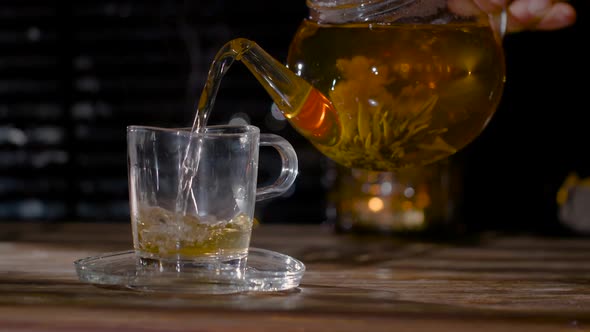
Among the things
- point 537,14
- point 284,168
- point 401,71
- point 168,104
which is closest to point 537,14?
point 537,14

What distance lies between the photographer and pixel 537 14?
92cm

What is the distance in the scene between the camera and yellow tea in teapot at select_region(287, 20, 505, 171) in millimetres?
771

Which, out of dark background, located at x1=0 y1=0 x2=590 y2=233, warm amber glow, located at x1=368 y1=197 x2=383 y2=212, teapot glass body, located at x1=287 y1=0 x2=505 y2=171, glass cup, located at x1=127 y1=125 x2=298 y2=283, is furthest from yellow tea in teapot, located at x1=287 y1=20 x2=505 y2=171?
dark background, located at x1=0 y1=0 x2=590 y2=233

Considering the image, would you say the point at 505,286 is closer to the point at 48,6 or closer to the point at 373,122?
the point at 373,122

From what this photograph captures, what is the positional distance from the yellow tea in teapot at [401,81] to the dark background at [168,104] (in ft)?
2.10

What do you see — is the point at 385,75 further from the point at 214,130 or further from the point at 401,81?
the point at 214,130

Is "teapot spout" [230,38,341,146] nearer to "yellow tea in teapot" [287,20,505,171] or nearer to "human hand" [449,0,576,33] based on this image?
"yellow tea in teapot" [287,20,505,171]

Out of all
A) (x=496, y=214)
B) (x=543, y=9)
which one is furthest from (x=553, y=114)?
(x=543, y=9)

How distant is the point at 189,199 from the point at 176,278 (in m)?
0.07

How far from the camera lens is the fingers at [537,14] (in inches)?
35.6

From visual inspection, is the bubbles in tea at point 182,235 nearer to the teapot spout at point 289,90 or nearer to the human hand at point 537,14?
the teapot spout at point 289,90

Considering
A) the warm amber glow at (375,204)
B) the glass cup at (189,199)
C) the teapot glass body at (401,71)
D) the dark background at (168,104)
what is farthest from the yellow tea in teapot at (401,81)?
the dark background at (168,104)

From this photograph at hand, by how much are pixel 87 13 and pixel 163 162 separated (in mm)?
900

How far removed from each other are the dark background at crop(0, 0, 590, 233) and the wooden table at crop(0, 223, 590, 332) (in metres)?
0.38
